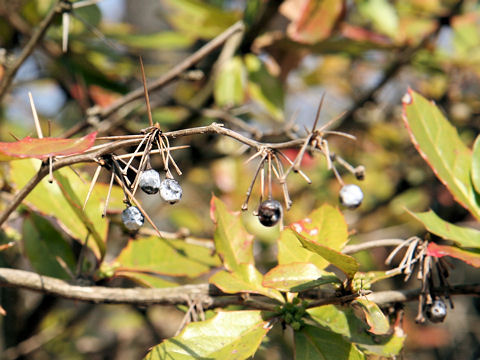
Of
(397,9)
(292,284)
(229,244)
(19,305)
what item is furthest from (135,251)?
(397,9)

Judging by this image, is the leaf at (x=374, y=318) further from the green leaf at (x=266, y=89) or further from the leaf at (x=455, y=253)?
the green leaf at (x=266, y=89)

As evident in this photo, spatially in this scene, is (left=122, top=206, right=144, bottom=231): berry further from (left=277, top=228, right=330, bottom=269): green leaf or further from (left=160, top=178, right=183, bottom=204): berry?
(left=277, top=228, right=330, bottom=269): green leaf

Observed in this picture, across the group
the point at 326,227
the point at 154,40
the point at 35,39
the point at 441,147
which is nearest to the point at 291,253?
the point at 326,227

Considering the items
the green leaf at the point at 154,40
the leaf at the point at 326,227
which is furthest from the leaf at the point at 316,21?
the leaf at the point at 326,227

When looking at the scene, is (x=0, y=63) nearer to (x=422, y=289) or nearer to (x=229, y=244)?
(x=229, y=244)

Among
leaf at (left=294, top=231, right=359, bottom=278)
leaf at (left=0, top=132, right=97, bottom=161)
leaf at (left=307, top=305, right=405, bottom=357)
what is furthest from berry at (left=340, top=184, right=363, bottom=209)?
leaf at (left=0, top=132, right=97, bottom=161)

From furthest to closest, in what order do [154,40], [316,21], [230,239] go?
[154,40], [316,21], [230,239]

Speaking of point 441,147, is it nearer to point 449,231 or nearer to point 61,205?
point 449,231
